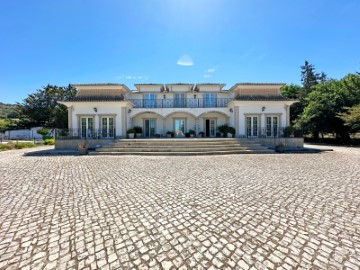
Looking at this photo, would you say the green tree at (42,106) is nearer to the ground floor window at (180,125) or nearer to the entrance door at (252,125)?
the ground floor window at (180,125)

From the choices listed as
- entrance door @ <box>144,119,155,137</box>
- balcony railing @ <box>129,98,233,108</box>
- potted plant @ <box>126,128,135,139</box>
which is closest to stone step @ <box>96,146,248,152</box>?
potted plant @ <box>126,128,135,139</box>

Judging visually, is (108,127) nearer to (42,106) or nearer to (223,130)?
(223,130)

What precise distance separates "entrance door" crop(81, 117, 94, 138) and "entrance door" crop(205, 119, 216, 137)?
13.4 metres

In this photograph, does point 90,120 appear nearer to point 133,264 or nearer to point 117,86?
point 117,86

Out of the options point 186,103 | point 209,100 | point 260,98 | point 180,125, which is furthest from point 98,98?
point 260,98

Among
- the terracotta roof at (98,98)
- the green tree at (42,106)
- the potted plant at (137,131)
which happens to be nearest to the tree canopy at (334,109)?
the potted plant at (137,131)

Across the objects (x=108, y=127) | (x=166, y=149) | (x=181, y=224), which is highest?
(x=108, y=127)

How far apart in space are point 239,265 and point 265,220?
1.56 m

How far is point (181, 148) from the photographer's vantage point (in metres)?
14.3

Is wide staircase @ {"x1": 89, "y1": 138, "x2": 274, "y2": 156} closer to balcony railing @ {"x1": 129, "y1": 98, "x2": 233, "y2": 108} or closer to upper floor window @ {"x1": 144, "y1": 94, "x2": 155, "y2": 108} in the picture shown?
balcony railing @ {"x1": 129, "y1": 98, "x2": 233, "y2": 108}

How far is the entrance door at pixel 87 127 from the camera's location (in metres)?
18.6

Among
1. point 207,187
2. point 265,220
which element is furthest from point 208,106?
point 265,220

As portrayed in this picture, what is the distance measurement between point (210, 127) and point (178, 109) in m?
4.93

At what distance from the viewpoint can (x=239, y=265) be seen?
2400mm
